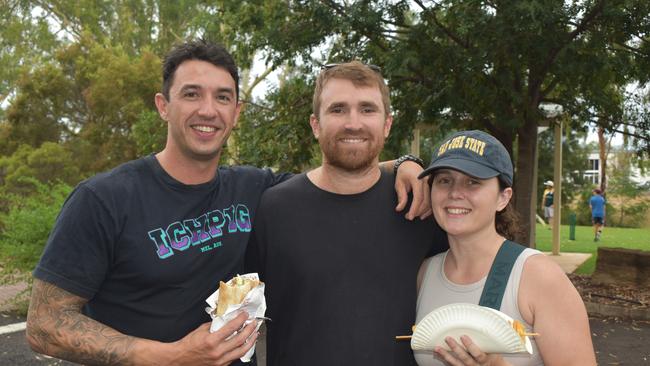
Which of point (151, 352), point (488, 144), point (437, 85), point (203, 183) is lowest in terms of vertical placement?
point (151, 352)

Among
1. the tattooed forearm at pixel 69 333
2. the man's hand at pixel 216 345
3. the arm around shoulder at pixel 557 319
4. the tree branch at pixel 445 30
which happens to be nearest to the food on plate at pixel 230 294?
the man's hand at pixel 216 345

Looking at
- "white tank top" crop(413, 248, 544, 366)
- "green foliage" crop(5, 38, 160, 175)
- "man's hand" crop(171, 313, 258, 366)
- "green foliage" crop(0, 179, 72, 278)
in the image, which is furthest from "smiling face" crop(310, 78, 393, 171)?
"green foliage" crop(5, 38, 160, 175)

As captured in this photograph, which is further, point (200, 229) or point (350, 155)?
point (350, 155)

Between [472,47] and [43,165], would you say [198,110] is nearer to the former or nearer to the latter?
[472,47]

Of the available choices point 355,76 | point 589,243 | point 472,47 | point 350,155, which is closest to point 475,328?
point 350,155

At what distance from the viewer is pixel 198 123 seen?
278cm

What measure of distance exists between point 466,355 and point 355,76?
1465 mm

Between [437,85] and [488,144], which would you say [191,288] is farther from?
[437,85]

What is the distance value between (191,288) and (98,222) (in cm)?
48

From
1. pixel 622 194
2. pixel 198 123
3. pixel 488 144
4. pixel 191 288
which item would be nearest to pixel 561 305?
pixel 488 144

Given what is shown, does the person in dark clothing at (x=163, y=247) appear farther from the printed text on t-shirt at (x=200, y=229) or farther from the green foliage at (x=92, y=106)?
the green foliage at (x=92, y=106)

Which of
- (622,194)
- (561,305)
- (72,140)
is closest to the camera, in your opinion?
(561,305)

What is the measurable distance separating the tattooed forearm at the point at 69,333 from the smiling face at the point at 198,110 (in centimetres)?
83

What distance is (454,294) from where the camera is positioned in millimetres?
2422
